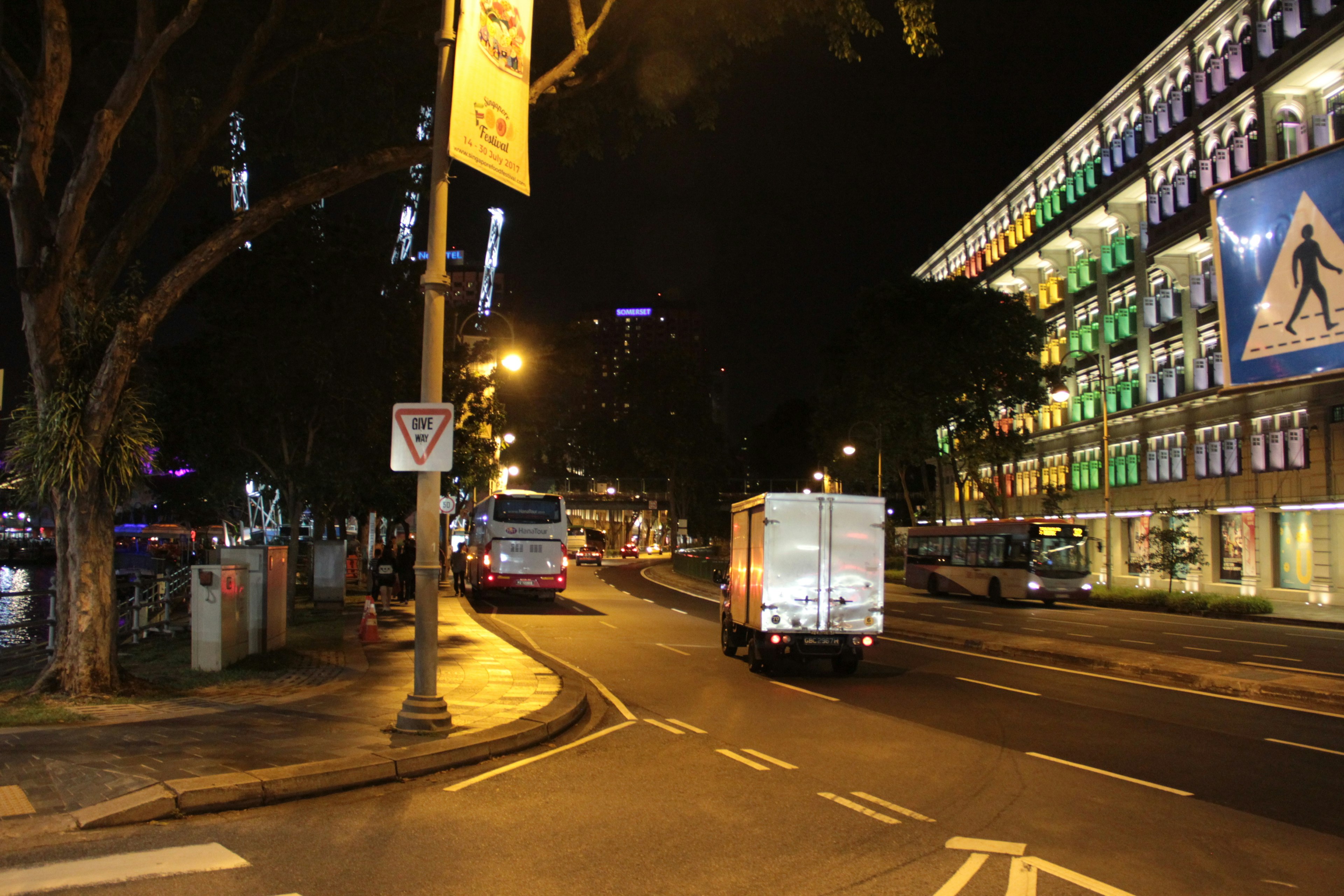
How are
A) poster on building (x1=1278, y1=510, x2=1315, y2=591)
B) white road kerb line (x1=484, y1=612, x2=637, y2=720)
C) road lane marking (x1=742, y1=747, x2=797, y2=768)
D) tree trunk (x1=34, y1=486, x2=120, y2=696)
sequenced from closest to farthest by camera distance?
road lane marking (x1=742, y1=747, x2=797, y2=768) < tree trunk (x1=34, y1=486, x2=120, y2=696) < white road kerb line (x1=484, y1=612, x2=637, y2=720) < poster on building (x1=1278, y1=510, x2=1315, y2=591)

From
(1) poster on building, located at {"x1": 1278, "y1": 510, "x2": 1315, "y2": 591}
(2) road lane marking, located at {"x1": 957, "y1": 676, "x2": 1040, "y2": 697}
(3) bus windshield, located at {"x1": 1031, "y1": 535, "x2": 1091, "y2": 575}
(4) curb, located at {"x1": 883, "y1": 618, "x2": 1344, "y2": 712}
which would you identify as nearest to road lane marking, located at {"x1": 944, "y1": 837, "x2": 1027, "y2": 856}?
(2) road lane marking, located at {"x1": 957, "y1": 676, "x2": 1040, "y2": 697}

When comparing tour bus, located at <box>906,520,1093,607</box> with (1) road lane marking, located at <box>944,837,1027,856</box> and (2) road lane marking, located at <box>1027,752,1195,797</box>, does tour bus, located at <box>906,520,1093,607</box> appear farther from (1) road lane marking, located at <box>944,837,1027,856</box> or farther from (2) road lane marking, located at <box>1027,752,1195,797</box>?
(1) road lane marking, located at <box>944,837,1027,856</box>

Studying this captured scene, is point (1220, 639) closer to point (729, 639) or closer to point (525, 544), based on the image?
point (729, 639)

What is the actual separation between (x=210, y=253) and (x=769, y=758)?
27.3ft

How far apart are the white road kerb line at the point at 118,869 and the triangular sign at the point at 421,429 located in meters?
4.19

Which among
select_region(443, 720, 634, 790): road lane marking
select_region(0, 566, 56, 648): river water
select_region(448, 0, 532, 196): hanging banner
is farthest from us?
select_region(0, 566, 56, 648): river water

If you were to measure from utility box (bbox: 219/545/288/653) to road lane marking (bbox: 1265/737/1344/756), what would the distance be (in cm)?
1292

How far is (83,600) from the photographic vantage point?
11.5 m

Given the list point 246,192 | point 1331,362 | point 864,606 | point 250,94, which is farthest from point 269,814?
point 246,192

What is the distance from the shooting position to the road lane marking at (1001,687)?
14125mm

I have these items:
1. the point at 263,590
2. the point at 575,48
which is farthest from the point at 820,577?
the point at 263,590

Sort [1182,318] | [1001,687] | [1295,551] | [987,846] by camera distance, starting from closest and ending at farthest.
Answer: [987,846] < [1001,687] < [1295,551] < [1182,318]

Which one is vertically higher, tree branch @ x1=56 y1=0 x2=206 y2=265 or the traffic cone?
tree branch @ x1=56 y1=0 x2=206 y2=265

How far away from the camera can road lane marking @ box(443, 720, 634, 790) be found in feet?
27.6
